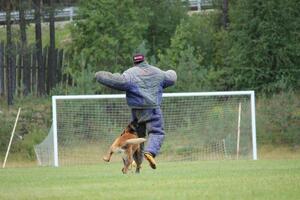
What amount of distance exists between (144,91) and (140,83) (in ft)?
0.46

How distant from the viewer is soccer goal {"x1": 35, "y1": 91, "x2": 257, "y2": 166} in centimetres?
2600

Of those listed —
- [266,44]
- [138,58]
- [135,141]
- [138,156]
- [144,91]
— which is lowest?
[266,44]

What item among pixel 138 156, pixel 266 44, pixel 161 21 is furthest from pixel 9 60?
pixel 138 156

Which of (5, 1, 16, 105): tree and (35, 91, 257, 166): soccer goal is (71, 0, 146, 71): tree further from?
(35, 91, 257, 166): soccer goal

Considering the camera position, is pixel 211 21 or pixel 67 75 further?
pixel 211 21

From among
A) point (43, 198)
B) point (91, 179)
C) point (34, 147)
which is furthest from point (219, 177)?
point (34, 147)

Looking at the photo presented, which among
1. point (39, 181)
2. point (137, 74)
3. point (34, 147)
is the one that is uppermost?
point (137, 74)

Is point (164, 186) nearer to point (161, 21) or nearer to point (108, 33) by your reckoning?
point (108, 33)

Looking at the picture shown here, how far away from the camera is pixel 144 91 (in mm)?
14680

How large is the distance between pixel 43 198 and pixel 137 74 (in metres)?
4.48

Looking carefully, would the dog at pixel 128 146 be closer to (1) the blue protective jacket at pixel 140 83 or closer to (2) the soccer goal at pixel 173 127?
(1) the blue protective jacket at pixel 140 83

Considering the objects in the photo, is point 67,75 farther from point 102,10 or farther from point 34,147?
point 34,147

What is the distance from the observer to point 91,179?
1384 cm

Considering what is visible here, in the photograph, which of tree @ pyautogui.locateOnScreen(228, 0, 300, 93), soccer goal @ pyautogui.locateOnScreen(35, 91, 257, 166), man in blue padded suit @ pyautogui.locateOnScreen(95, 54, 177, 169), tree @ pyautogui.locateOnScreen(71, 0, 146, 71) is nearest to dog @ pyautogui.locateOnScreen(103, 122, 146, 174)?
man in blue padded suit @ pyautogui.locateOnScreen(95, 54, 177, 169)
